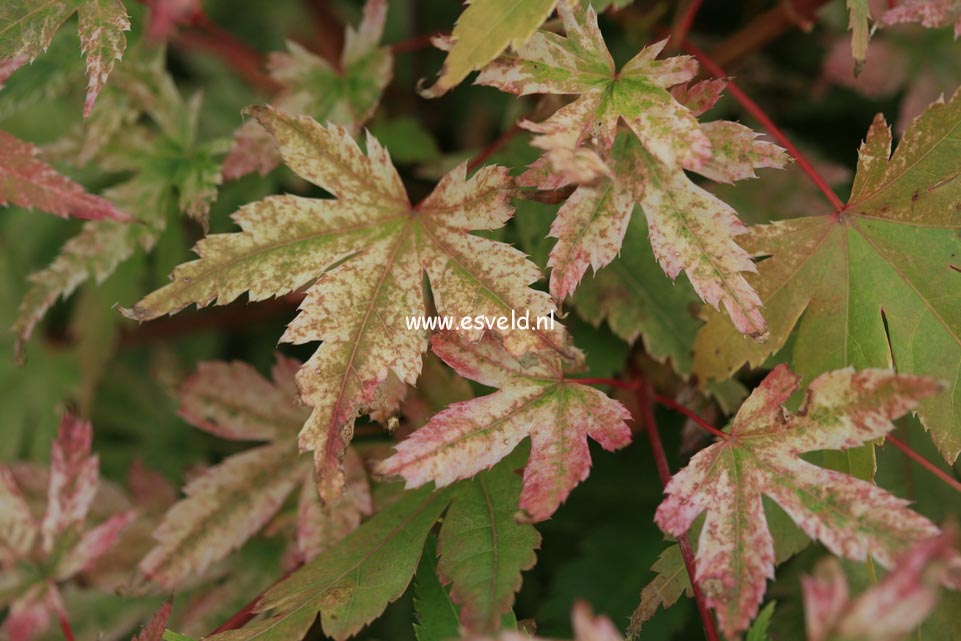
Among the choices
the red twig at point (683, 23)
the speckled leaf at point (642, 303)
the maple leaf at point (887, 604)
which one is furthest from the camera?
the red twig at point (683, 23)

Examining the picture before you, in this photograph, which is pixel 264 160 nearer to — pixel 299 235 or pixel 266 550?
pixel 299 235

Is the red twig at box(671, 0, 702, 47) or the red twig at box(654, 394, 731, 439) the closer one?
the red twig at box(654, 394, 731, 439)

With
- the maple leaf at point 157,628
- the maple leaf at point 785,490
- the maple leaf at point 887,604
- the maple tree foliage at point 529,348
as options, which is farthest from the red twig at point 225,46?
the maple leaf at point 887,604

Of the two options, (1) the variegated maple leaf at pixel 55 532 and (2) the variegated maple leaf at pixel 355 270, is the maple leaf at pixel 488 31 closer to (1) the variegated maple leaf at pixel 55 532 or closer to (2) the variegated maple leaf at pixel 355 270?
(2) the variegated maple leaf at pixel 355 270

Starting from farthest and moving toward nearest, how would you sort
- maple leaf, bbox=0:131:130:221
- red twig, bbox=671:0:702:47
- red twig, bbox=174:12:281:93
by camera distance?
red twig, bbox=174:12:281:93 < red twig, bbox=671:0:702:47 < maple leaf, bbox=0:131:130:221

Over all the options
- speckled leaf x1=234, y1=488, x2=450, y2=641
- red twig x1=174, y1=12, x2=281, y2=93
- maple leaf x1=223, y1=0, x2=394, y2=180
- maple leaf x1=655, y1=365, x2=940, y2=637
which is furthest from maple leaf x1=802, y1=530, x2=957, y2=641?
red twig x1=174, y1=12, x2=281, y2=93

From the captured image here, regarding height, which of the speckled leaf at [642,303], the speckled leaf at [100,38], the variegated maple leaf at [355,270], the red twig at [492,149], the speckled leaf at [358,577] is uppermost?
the speckled leaf at [100,38]

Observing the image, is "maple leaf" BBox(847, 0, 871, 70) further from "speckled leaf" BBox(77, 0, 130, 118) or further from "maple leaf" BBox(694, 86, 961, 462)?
"speckled leaf" BBox(77, 0, 130, 118)

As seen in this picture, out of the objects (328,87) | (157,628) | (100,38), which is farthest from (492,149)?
(157,628)
